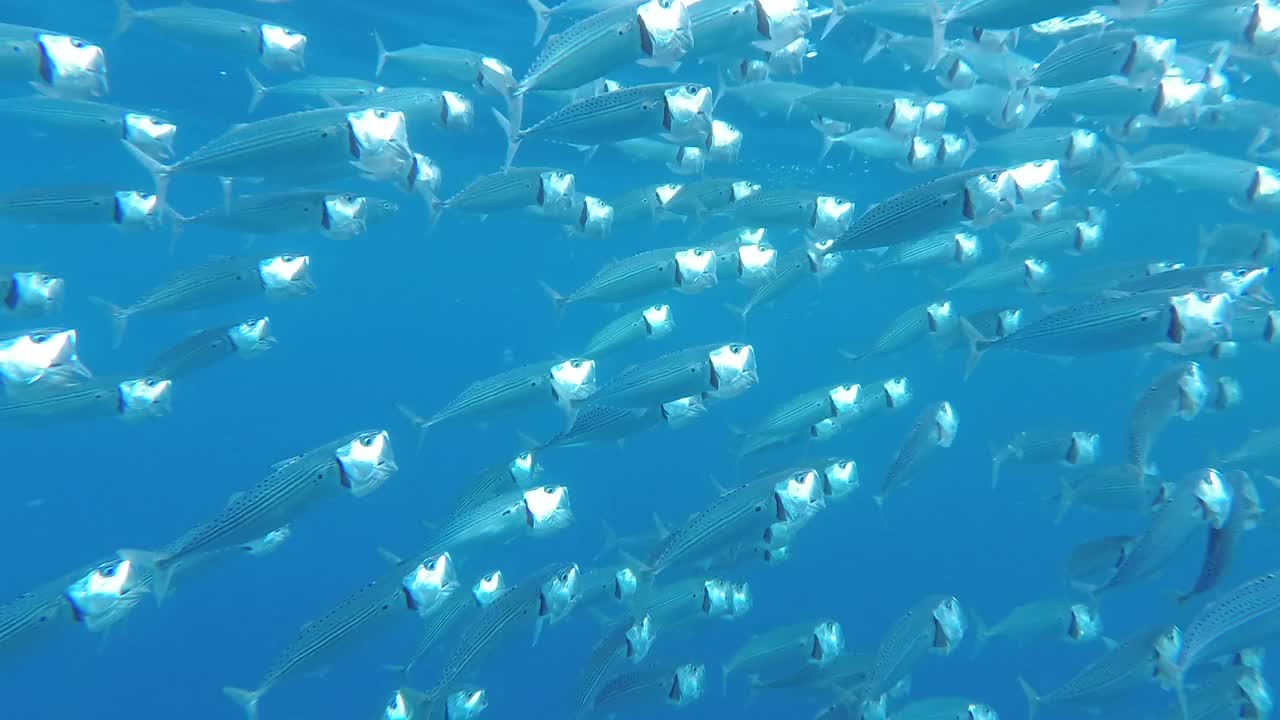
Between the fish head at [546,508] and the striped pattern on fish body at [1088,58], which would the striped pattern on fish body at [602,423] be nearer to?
the fish head at [546,508]

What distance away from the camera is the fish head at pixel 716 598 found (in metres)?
6.66

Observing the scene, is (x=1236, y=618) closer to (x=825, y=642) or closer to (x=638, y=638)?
(x=825, y=642)

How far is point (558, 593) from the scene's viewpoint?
18.4ft

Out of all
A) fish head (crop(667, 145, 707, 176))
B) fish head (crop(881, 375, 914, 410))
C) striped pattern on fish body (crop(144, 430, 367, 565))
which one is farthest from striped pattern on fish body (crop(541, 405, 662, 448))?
fish head (crop(667, 145, 707, 176))

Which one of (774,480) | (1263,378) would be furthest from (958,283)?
(1263,378)

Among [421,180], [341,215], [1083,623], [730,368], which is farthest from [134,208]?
[1083,623]

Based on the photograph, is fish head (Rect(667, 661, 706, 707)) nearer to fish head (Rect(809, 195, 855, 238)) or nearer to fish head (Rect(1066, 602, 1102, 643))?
fish head (Rect(1066, 602, 1102, 643))

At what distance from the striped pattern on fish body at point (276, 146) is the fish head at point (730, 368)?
302cm

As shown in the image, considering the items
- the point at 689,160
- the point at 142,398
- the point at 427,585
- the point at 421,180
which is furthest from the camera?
the point at 689,160

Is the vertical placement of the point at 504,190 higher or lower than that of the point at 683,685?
higher

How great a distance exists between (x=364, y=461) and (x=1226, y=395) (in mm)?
8269

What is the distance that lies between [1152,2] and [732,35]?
3.60 m

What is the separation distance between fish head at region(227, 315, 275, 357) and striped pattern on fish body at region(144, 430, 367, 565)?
2068 mm

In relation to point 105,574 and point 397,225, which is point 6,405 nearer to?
point 105,574
